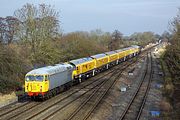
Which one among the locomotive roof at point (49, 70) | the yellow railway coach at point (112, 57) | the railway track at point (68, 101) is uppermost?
the locomotive roof at point (49, 70)

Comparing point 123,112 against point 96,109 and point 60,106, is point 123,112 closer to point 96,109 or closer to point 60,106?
point 96,109

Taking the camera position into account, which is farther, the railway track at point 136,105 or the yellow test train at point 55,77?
the yellow test train at point 55,77

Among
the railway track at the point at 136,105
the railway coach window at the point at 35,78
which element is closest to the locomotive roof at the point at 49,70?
the railway coach window at the point at 35,78

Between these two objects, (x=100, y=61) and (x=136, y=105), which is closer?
(x=136, y=105)

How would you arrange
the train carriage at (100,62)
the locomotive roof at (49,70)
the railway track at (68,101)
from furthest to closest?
the train carriage at (100,62) < the locomotive roof at (49,70) < the railway track at (68,101)

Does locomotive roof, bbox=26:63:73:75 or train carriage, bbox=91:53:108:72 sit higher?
locomotive roof, bbox=26:63:73:75

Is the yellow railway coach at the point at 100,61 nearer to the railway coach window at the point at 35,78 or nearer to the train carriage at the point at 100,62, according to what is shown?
the train carriage at the point at 100,62

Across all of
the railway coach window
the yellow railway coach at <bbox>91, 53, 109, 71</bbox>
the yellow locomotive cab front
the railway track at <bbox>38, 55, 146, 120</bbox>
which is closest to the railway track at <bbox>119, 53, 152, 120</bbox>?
the railway track at <bbox>38, 55, 146, 120</bbox>

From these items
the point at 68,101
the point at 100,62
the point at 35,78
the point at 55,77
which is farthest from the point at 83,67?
the point at 35,78

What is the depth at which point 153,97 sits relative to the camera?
93.9ft

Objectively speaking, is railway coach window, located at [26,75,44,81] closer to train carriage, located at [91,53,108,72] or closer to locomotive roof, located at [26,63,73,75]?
locomotive roof, located at [26,63,73,75]

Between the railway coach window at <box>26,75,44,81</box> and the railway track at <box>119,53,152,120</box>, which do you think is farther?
the railway coach window at <box>26,75,44,81</box>

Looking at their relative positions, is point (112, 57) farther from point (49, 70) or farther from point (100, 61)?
point (49, 70)

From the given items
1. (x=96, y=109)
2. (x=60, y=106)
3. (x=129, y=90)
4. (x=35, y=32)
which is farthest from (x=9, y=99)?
(x=35, y=32)
